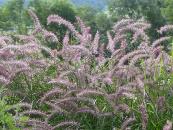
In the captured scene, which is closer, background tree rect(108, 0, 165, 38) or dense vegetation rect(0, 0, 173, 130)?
dense vegetation rect(0, 0, 173, 130)

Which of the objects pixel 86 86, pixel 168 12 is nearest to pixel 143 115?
pixel 86 86

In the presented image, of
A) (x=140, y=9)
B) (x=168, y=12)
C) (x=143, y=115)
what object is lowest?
(x=168, y=12)

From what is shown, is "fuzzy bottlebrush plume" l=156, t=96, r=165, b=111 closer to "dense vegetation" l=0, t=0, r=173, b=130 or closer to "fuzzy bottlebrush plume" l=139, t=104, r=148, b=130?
A: "dense vegetation" l=0, t=0, r=173, b=130

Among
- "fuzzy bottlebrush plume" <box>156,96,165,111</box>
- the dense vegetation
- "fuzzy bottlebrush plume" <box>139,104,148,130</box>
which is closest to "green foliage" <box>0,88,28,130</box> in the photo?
the dense vegetation

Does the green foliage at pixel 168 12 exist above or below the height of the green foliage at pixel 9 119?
below

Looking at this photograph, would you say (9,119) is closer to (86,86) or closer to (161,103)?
(86,86)

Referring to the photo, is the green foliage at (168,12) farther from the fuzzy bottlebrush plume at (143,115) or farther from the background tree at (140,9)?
the fuzzy bottlebrush plume at (143,115)

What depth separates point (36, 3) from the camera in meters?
48.8

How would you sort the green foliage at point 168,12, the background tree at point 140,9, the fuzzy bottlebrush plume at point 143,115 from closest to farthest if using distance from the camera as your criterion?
the fuzzy bottlebrush plume at point 143,115, the background tree at point 140,9, the green foliage at point 168,12

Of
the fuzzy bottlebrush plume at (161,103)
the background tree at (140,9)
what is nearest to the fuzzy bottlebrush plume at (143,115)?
the fuzzy bottlebrush plume at (161,103)

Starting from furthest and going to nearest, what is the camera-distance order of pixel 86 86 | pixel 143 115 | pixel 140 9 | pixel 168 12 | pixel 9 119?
pixel 168 12
pixel 140 9
pixel 86 86
pixel 143 115
pixel 9 119

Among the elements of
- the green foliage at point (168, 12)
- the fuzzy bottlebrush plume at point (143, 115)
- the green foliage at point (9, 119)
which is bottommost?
the green foliage at point (168, 12)

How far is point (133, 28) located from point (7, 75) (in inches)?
42.9

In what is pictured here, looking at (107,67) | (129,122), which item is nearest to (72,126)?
(129,122)
